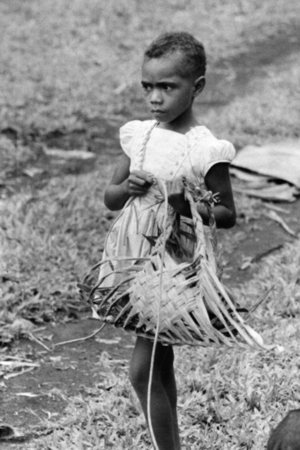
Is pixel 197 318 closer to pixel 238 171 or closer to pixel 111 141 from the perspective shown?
pixel 238 171

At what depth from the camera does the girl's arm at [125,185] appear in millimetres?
3150

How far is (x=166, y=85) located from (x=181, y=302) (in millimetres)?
843

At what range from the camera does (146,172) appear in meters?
3.19

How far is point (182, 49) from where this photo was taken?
329 centimetres

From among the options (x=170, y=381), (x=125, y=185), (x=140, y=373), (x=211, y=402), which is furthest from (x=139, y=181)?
(x=211, y=402)

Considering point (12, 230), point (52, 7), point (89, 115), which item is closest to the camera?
point (12, 230)

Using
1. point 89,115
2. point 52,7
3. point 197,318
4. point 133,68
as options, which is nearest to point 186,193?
point 197,318

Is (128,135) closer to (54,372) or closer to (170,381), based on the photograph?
(170,381)

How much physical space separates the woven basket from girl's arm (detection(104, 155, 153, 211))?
0.50 feet

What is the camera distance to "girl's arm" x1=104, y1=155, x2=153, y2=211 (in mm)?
3150

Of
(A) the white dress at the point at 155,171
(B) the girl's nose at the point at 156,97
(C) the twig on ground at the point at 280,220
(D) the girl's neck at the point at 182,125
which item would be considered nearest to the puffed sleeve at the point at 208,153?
(A) the white dress at the point at 155,171

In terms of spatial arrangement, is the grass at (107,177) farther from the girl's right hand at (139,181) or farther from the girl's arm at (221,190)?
the girl's right hand at (139,181)

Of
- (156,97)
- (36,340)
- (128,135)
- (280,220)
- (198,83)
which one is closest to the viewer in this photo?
(156,97)

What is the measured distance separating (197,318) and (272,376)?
1.60 m
